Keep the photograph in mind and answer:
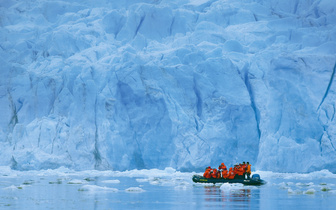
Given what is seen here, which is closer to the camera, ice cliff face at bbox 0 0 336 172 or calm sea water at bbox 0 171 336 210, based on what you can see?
calm sea water at bbox 0 171 336 210

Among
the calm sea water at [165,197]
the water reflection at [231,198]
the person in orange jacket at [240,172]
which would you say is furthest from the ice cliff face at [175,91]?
the water reflection at [231,198]

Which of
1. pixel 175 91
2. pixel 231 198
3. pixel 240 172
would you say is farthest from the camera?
pixel 175 91


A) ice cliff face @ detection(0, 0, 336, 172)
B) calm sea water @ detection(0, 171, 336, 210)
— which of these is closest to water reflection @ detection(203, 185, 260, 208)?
calm sea water @ detection(0, 171, 336, 210)

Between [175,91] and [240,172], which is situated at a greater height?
[175,91]

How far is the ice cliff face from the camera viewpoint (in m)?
22.5

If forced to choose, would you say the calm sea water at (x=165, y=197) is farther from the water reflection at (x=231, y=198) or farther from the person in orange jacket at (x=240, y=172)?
the person in orange jacket at (x=240, y=172)

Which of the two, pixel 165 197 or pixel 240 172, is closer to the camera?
pixel 165 197

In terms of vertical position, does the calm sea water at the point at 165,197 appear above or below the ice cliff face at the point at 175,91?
below

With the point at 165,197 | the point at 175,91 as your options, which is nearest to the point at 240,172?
the point at 165,197

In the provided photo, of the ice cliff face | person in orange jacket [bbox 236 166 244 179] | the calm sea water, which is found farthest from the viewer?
the ice cliff face

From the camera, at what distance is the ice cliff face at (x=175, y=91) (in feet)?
73.7

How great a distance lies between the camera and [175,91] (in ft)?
80.6

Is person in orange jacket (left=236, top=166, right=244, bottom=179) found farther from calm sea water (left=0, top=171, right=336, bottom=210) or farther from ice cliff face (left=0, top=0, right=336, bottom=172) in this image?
ice cliff face (left=0, top=0, right=336, bottom=172)

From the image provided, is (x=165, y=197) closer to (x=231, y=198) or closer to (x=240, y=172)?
(x=231, y=198)
